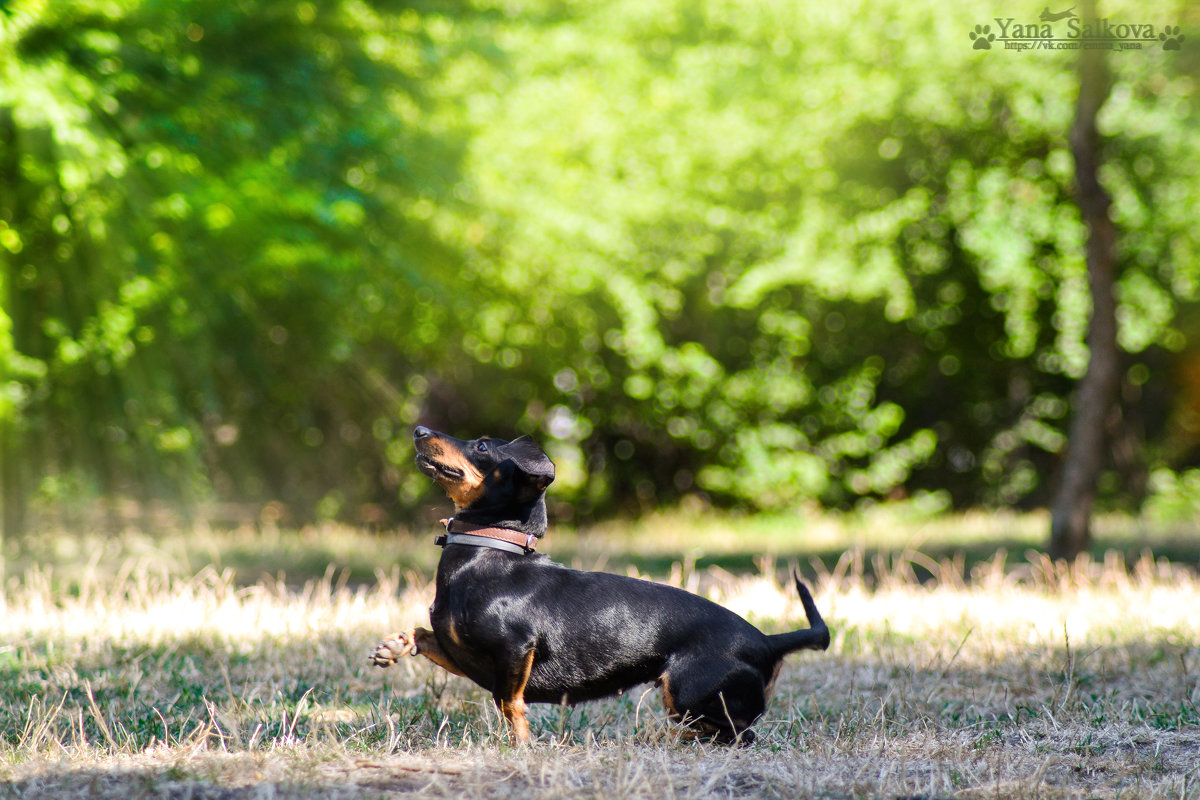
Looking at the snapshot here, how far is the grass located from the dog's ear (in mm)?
898

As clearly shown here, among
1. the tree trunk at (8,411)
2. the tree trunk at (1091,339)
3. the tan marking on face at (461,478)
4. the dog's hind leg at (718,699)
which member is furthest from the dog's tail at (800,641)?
the tree trunk at (8,411)

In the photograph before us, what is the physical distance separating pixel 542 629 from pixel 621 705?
128 centimetres

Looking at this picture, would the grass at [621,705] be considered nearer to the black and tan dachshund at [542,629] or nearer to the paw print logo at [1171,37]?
the black and tan dachshund at [542,629]

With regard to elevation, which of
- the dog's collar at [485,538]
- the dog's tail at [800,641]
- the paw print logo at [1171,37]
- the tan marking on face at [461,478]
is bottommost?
the dog's tail at [800,641]

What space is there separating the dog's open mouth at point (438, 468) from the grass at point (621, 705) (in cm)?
95

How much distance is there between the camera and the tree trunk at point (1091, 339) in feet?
27.6

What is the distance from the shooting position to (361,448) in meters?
14.2

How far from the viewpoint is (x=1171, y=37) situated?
880 cm

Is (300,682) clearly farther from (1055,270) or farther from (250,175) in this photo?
(1055,270)

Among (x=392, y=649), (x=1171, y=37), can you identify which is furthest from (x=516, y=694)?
(x=1171, y=37)

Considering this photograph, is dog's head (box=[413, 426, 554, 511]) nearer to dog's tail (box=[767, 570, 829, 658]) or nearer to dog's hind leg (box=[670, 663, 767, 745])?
dog's hind leg (box=[670, 663, 767, 745])

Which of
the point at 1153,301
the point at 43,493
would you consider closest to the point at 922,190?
the point at 1153,301

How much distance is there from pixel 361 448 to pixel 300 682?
31.8ft

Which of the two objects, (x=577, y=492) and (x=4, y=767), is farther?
(x=577, y=492)
